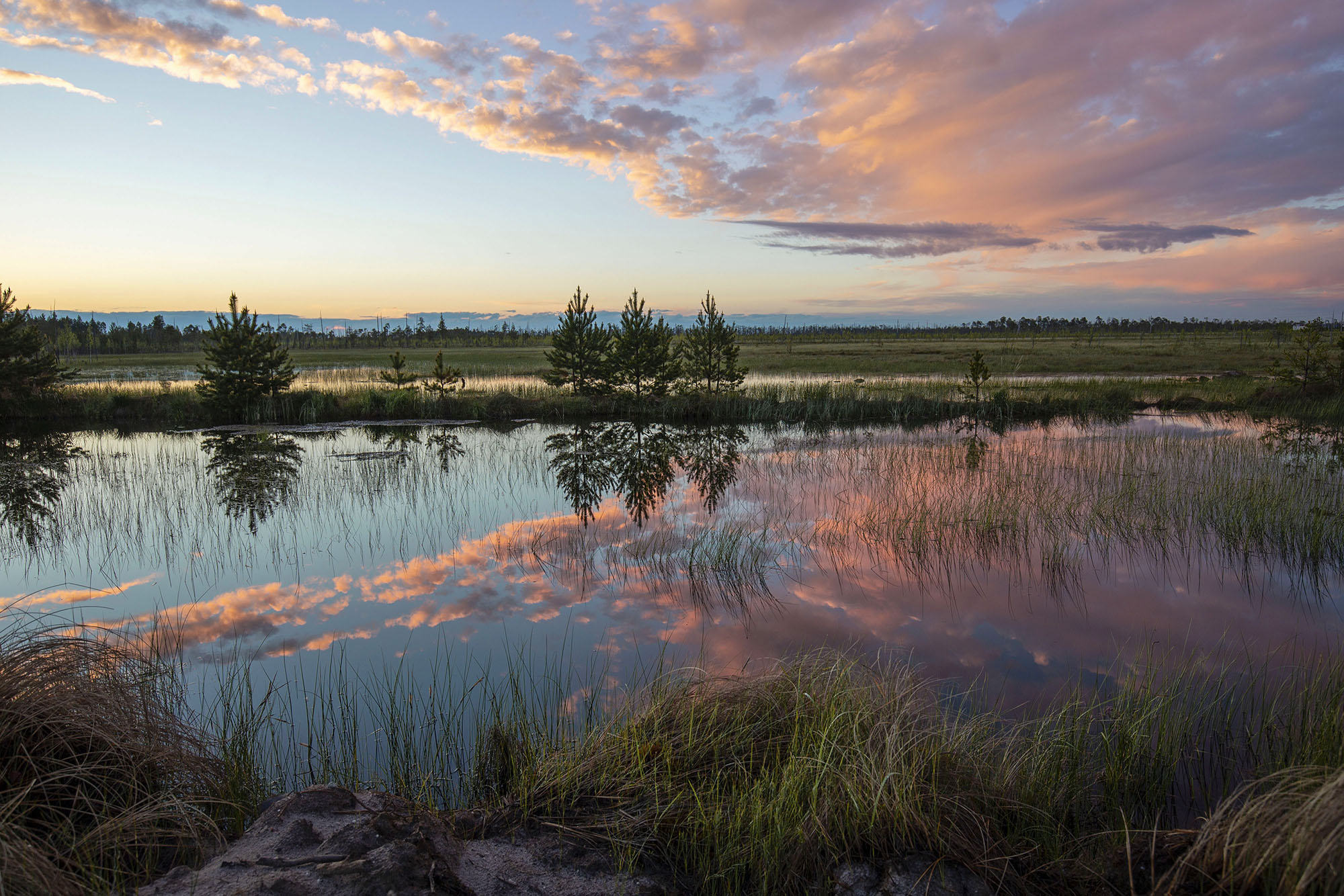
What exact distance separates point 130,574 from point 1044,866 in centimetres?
1141

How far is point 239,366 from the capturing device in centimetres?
2620

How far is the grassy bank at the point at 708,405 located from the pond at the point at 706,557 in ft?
31.4

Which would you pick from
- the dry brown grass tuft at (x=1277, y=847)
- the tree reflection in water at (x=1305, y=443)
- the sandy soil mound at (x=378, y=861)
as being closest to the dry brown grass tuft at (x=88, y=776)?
the sandy soil mound at (x=378, y=861)

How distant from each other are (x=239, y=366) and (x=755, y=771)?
28750mm

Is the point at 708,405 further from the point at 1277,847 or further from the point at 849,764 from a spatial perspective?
the point at 1277,847

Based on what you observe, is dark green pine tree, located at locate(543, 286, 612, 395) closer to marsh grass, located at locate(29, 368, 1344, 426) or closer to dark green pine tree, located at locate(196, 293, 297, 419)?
marsh grass, located at locate(29, 368, 1344, 426)

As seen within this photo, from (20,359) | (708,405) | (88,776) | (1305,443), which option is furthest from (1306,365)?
(20,359)

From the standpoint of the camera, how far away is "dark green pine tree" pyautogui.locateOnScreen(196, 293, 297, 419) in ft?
83.1

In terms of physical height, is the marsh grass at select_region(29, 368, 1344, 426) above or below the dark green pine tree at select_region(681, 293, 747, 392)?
below

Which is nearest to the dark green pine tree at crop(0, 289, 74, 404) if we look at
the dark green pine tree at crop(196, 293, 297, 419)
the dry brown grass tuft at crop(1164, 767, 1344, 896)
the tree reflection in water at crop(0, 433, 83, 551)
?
the tree reflection in water at crop(0, 433, 83, 551)

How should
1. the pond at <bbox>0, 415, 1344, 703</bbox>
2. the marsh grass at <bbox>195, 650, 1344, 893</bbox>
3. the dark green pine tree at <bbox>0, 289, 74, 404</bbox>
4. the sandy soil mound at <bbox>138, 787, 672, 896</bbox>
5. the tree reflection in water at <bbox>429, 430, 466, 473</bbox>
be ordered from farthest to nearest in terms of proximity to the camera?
the dark green pine tree at <bbox>0, 289, 74, 404</bbox>, the tree reflection in water at <bbox>429, 430, 466, 473</bbox>, the pond at <bbox>0, 415, 1344, 703</bbox>, the marsh grass at <bbox>195, 650, 1344, 893</bbox>, the sandy soil mound at <bbox>138, 787, 672, 896</bbox>

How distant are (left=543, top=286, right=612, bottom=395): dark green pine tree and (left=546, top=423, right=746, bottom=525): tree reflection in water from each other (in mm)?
4086

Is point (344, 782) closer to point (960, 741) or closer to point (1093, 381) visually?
point (960, 741)

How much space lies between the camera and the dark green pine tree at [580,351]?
29.9m
